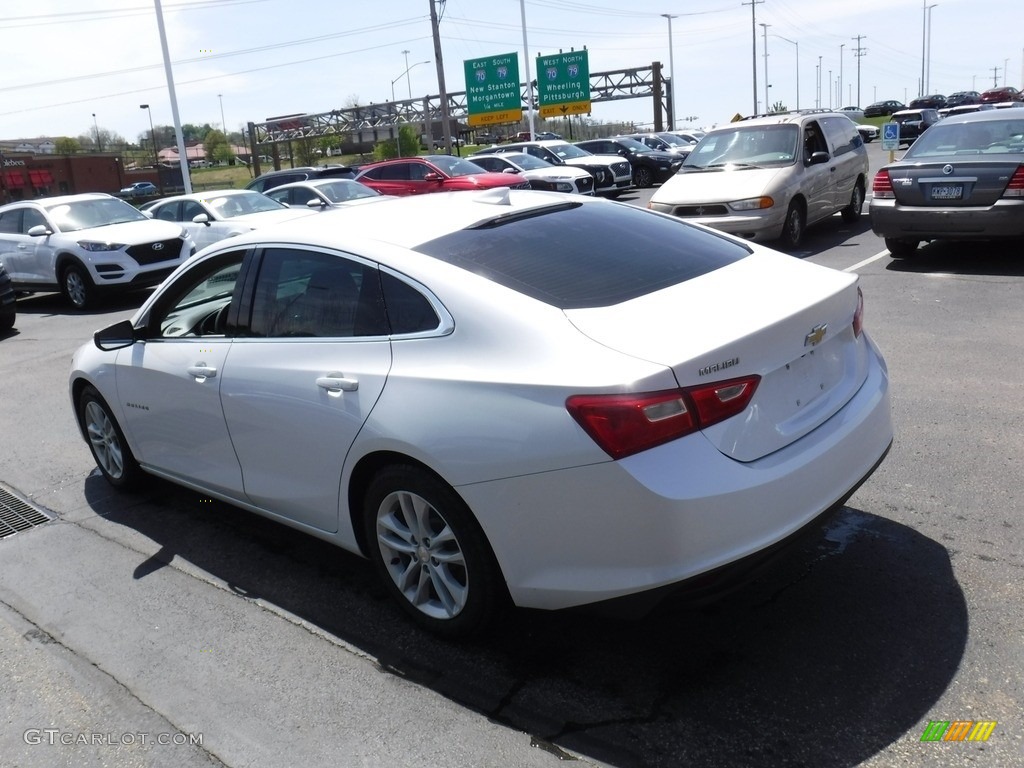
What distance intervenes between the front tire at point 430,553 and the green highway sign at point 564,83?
154ft

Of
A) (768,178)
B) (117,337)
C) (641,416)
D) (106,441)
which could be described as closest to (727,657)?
(641,416)

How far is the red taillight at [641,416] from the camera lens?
2830 millimetres

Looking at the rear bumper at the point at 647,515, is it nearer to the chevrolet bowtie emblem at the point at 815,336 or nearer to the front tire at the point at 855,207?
the chevrolet bowtie emblem at the point at 815,336

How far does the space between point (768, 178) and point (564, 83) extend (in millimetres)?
38533

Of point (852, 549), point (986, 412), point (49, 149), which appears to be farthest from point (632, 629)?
point (49, 149)

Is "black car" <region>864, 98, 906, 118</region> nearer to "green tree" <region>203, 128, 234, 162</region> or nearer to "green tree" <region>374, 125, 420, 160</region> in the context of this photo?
"green tree" <region>374, 125, 420, 160</region>

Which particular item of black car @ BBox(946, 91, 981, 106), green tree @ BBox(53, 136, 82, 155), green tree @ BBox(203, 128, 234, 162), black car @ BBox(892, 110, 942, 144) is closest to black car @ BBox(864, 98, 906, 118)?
black car @ BBox(946, 91, 981, 106)

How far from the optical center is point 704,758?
9.14 ft

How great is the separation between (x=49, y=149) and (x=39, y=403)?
116202 millimetres

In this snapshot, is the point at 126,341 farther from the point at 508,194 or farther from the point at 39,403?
the point at 39,403

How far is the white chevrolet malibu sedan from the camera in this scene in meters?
2.88

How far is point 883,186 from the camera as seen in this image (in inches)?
410

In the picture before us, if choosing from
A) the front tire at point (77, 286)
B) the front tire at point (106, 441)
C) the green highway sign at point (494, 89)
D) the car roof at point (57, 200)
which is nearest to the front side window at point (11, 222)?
the car roof at point (57, 200)

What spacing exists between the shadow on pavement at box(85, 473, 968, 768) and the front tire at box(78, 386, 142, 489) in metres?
1.39
